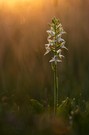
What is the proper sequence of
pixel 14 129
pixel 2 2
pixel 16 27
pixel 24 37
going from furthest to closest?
pixel 2 2 → pixel 16 27 → pixel 24 37 → pixel 14 129

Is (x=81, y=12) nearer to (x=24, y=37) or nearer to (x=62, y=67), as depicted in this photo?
(x=24, y=37)

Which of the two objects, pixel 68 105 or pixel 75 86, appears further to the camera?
pixel 75 86

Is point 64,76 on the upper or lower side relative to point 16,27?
lower

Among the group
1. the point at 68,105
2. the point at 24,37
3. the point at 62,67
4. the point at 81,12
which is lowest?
the point at 68,105

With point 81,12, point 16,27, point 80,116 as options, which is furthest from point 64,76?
point 80,116

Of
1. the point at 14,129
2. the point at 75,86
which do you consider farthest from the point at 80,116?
the point at 75,86

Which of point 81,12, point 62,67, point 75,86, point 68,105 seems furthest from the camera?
point 81,12

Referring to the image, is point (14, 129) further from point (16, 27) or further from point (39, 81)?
point (16, 27)
